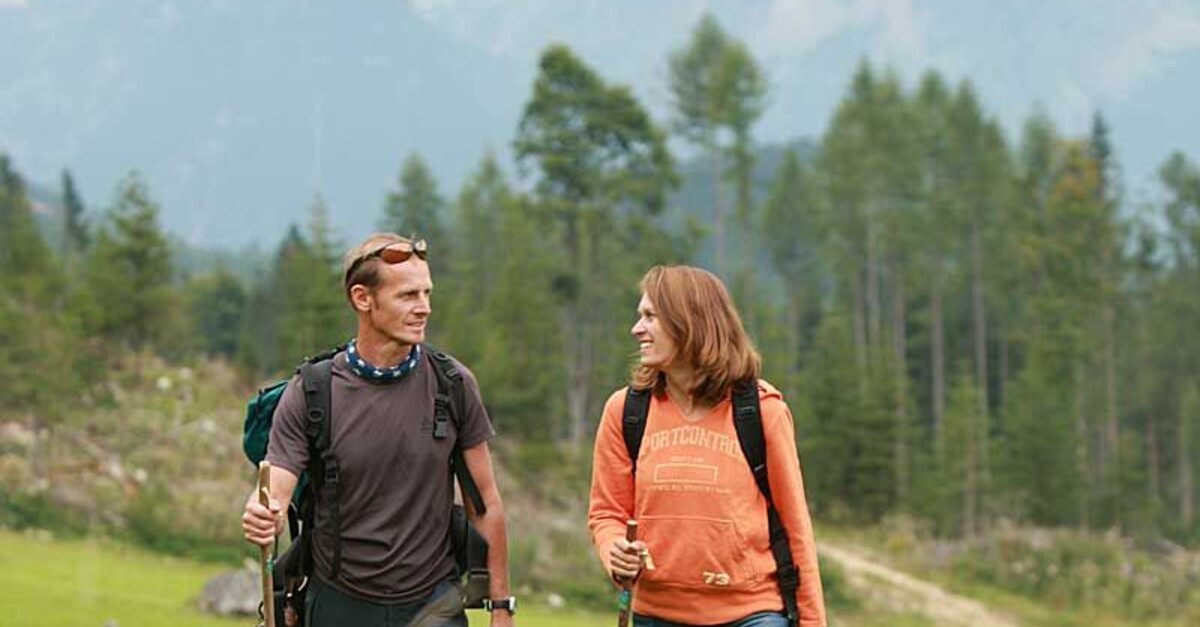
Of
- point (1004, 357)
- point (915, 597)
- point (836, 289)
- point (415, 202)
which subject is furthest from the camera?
point (836, 289)

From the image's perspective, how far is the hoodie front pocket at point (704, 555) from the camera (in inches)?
147

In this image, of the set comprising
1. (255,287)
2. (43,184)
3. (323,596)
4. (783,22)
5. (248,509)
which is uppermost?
(783,22)

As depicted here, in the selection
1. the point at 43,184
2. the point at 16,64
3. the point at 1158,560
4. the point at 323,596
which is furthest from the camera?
the point at 43,184

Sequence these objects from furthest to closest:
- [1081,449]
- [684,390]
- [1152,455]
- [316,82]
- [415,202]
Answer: [316,82] < [415,202] < [1152,455] < [1081,449] < [684,390]

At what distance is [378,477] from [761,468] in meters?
0.97

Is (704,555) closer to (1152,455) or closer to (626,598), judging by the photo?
(626,598)

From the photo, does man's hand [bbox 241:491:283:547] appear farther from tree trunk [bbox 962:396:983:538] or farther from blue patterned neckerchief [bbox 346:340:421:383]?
tree trunk [bbox 962:396:983:538]

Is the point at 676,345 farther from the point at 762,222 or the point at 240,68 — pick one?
the point at 240,68

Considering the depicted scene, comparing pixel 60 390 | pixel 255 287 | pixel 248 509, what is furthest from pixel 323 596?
pixel 255 287

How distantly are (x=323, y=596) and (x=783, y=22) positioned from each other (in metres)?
201

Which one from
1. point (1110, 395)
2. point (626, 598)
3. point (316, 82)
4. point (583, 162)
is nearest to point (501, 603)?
point (626, 598)

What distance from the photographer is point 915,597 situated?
25.0m

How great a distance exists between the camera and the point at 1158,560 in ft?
109

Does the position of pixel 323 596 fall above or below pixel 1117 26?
below
